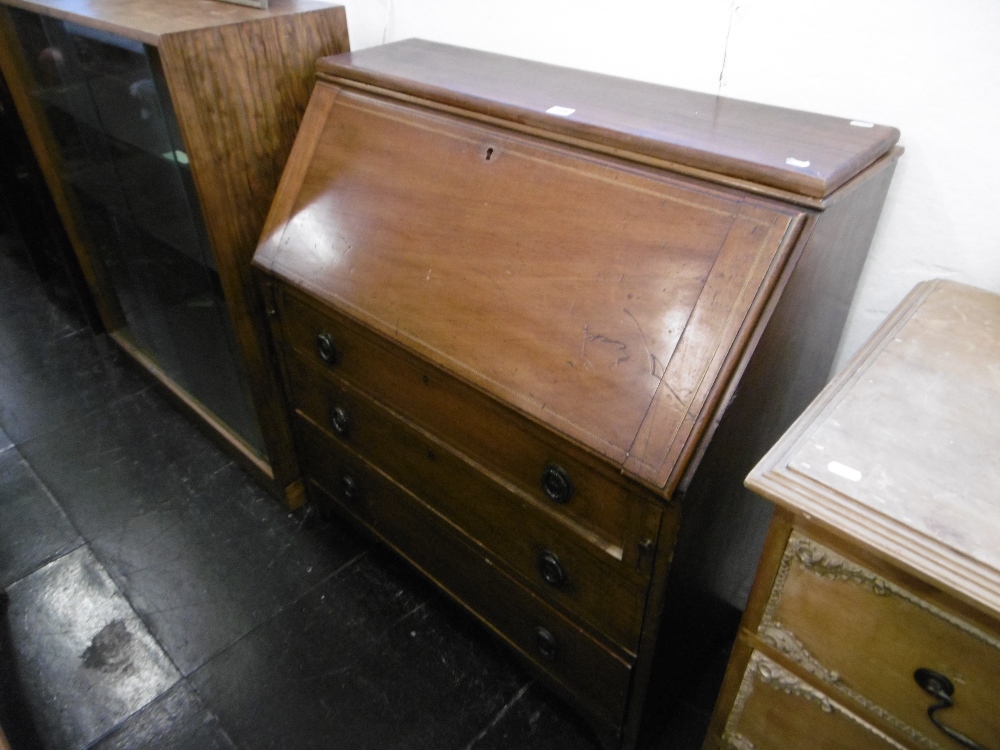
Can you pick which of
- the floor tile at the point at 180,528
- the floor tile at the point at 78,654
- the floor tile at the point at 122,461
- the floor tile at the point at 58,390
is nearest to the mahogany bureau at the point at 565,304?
A: the floor tile at the point at 180,528

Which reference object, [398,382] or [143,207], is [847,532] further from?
[143,207]

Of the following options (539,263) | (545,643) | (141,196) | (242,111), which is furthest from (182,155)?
(545,643)

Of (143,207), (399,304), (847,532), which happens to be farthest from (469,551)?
(143,207)

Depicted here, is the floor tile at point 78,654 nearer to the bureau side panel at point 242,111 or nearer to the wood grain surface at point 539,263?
the bureau side panel at point 242,111

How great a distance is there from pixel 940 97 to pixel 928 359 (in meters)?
0.41

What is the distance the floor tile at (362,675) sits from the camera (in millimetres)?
1450

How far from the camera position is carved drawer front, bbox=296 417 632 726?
1235 millimetres

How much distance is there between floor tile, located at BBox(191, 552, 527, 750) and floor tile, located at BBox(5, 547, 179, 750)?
14cm

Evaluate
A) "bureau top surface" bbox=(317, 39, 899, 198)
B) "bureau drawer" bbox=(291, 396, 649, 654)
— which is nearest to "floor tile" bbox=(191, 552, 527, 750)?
"bureau drawer" bbox=(291, 396, 649, 654)

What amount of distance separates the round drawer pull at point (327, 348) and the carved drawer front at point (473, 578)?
27 centimetres

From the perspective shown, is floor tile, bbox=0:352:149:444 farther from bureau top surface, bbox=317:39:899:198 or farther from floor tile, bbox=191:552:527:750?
bureau top surface, bbox=317:39:899:198

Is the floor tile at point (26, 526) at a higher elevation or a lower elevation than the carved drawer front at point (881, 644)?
lower

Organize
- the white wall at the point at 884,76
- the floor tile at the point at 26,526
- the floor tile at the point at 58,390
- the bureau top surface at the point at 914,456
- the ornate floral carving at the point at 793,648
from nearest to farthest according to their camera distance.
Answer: the bureau top surface at the point at 914,456
the ornate floral carving at the point at 793,648
the white wall at the point at 884,76
the floor tile at the point at 26,526
the floor tile at the point at 58,390

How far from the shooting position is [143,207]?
1875mm
